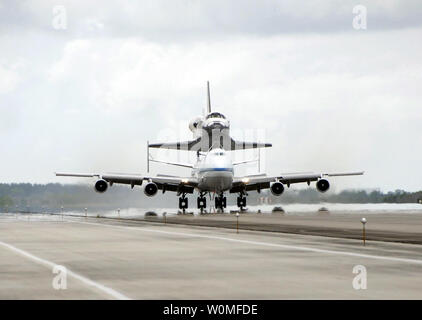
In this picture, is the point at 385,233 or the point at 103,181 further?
the point at 103,181

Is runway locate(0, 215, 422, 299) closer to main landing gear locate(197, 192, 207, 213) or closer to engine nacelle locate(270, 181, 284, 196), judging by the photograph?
engine nacelle locate(270, 181, 284, 196)

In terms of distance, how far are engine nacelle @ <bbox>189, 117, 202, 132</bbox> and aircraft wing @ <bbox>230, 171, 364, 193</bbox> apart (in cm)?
2749

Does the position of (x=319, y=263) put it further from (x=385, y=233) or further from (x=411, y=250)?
(x=385, y=233)

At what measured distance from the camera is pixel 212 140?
104 m

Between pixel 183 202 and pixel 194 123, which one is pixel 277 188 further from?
pixel 194 123

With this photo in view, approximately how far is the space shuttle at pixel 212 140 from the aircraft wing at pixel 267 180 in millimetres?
15200

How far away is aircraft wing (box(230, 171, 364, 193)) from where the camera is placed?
80.9 meters

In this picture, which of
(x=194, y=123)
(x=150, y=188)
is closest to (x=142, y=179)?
(x=150, y=188)

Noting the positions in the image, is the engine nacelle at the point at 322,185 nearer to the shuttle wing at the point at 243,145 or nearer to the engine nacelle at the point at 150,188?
the engine nacelle at the point at 150,188

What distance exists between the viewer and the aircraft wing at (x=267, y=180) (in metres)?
80.9

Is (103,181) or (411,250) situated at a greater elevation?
(103,181)
